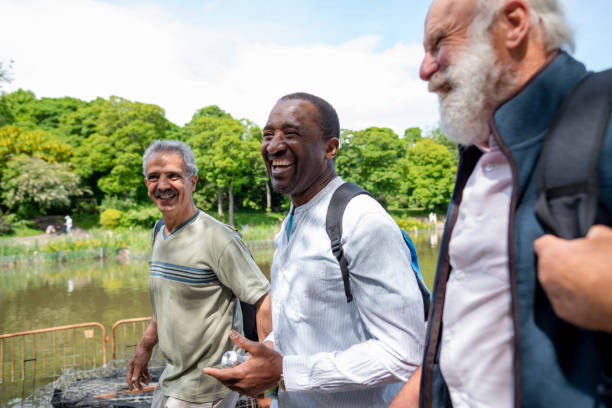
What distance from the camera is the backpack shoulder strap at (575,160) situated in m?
0.71

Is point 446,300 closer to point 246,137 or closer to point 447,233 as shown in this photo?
point 447,233

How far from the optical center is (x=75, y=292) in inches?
533

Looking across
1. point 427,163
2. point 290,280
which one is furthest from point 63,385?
point 427,163

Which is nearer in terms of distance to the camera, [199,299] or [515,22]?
[515,22]

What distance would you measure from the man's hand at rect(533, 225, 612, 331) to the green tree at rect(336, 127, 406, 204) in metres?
41.8

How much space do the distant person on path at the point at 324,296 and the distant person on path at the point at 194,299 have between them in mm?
765

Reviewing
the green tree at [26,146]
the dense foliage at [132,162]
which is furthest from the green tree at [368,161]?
the green tree at [26,146]

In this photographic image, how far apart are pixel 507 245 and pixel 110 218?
35109 millimetres

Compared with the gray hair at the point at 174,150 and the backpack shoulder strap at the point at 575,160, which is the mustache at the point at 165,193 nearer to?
the gray hair at the point at 174,150

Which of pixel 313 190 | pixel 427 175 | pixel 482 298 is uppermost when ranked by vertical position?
pixel 427 175

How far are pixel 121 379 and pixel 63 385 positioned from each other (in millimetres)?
768

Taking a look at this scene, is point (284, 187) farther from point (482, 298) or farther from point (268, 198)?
point (268, 198)

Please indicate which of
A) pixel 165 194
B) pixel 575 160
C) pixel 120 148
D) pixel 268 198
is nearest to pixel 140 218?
pixel 120 148

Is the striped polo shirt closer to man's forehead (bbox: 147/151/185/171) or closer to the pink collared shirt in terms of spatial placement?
man's forehead (bbox: 147/151/185/171)
